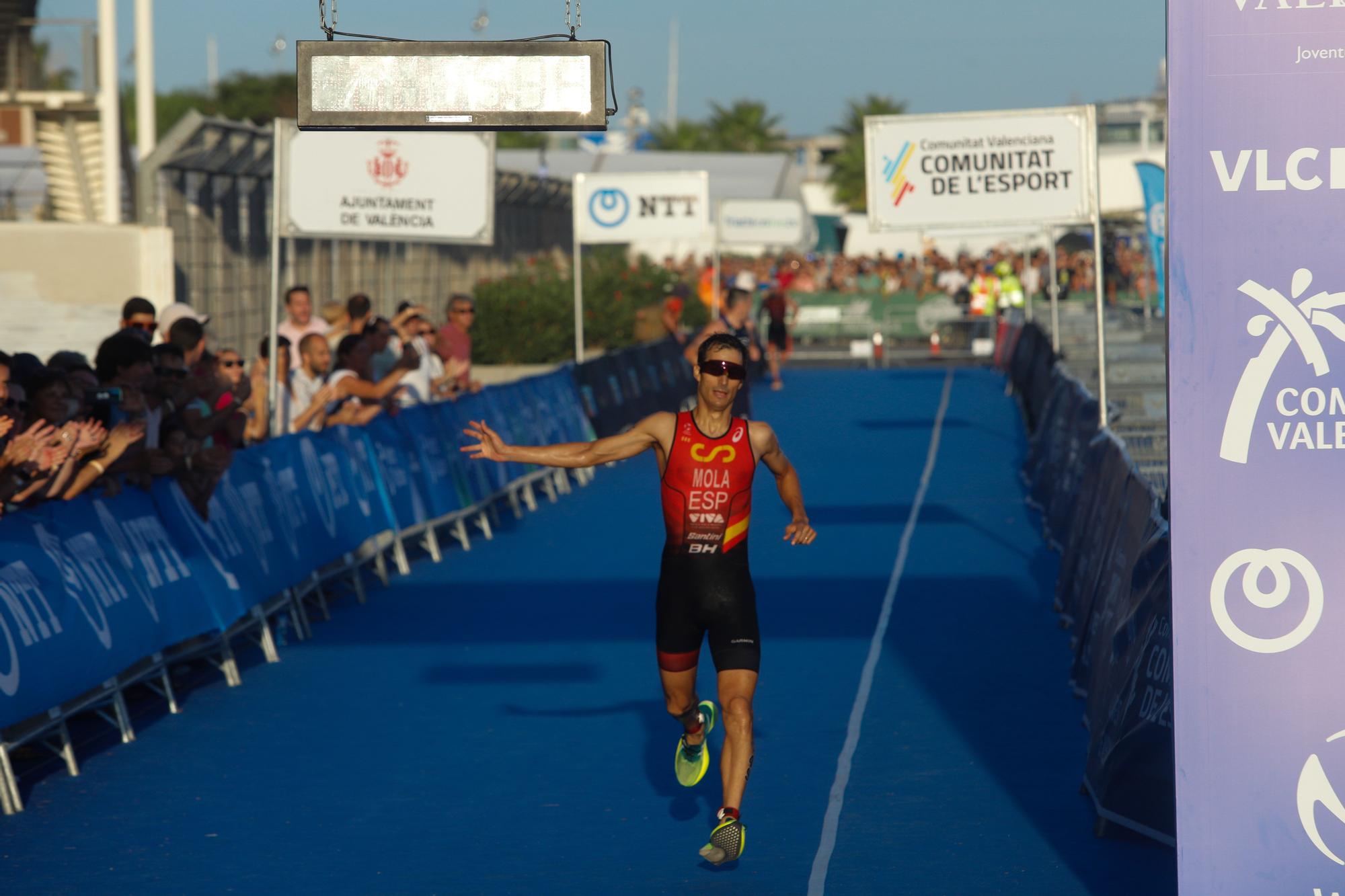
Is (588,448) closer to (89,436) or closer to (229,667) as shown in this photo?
(89,436)

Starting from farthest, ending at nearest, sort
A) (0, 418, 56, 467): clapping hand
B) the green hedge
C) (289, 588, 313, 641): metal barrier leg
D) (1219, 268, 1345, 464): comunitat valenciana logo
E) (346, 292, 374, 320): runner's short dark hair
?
the green hedge, (346, 292, 374, 320): runner's short dark hair, (289, 588, 313, 641): metal barrier leg, (0, 418, 56, 467): clapping hand, (1219, 268, 1345, 464): comunitat valenciana logo

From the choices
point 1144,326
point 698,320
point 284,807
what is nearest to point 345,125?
point 284,807

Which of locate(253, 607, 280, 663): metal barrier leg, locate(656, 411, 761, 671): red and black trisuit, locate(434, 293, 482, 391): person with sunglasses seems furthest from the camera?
locate(434, 293, 482, 391): person with sunglasses

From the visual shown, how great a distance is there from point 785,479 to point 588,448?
92cm

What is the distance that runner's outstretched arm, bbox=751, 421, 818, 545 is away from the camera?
25.9 ft

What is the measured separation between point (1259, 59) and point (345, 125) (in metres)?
3.60

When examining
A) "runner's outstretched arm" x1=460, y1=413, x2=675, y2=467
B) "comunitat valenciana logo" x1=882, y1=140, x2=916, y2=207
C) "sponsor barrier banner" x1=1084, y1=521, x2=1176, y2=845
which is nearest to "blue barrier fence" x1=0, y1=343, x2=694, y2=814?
"runner's outstretched arm" x1=460, y1=413, x2=675, y2=467

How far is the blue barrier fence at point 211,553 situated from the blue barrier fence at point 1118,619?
16.0 feet

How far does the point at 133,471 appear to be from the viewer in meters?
10.4

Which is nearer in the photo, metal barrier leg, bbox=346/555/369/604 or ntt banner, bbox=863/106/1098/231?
metal barrier leg, bbox=346/555/369/604


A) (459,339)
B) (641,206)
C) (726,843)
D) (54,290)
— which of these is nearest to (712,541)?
(726,843)

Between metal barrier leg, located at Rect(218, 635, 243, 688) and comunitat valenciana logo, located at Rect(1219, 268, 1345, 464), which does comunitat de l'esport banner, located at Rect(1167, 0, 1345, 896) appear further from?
metal barrier leg, located at Rect(218, 635, 243, 688)

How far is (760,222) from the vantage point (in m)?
39.3

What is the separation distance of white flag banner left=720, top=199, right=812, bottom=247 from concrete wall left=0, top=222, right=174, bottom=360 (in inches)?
738
